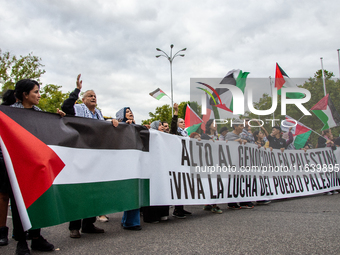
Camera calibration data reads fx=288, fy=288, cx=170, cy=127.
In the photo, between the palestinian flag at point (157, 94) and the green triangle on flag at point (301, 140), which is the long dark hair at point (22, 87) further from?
the palestinian flag at point (157, 94)

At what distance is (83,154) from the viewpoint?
3.67 meters

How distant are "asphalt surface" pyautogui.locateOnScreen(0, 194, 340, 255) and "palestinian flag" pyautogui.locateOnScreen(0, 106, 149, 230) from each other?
392 mm

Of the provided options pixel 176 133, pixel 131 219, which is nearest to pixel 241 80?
pixel 176 133

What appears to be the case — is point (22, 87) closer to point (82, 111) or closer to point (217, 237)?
point (82, 111)

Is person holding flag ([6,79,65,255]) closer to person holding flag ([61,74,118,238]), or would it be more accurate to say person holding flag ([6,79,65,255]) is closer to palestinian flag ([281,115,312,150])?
person holding flag ([61,74,118,238])

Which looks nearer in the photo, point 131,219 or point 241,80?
point 131,219

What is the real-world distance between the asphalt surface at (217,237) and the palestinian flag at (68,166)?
15.4 inches

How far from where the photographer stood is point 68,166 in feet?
11.3

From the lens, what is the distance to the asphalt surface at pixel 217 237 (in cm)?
299

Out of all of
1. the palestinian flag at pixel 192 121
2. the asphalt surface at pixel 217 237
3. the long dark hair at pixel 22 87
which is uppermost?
the palestinian flag at pixel 192 121

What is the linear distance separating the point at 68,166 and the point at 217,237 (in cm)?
199

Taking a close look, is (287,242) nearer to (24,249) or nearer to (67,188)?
(67,188)

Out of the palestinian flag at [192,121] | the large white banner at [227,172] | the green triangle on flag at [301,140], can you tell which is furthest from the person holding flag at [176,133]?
the palestinian flag at [192,121]

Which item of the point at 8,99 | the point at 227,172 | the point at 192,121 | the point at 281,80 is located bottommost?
the point at 227,172
